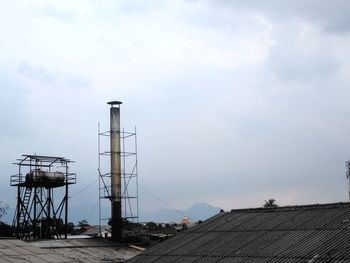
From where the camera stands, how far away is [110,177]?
124ft

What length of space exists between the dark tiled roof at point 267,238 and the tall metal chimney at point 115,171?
1553cm

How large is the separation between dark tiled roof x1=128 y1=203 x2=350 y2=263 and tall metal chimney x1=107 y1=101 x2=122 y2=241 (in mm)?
15535

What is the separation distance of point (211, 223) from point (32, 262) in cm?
855

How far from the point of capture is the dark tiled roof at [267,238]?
1466 cm

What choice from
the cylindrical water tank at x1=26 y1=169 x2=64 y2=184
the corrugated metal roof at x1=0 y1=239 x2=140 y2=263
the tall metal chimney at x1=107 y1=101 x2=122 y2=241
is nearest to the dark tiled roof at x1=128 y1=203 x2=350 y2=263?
the corrugated metal roof at x1=0 y1=239 x2=140 y2=263

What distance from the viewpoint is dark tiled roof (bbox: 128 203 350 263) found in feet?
48.1

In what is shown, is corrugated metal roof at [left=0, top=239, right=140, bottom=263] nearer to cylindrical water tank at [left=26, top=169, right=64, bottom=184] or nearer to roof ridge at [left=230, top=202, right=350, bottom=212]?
cylindrical water tank at [left=26, top=169, right=64, bottom=184]

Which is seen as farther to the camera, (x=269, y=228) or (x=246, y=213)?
(x=246, y=213)

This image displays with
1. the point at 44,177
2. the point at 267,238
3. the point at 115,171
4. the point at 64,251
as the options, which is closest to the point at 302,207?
the point at 267,238

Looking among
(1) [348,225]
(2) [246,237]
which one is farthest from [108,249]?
(1) [348,225]

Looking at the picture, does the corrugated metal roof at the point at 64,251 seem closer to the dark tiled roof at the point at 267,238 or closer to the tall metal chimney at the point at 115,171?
the tall metal chimney at the point at 115,171

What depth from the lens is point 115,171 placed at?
37.7 meters

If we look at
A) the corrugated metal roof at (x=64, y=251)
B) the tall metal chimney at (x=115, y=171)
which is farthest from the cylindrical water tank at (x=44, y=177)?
the corrugated metal roof at (x=64, y=251)

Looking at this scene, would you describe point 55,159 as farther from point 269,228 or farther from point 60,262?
point 269,228
